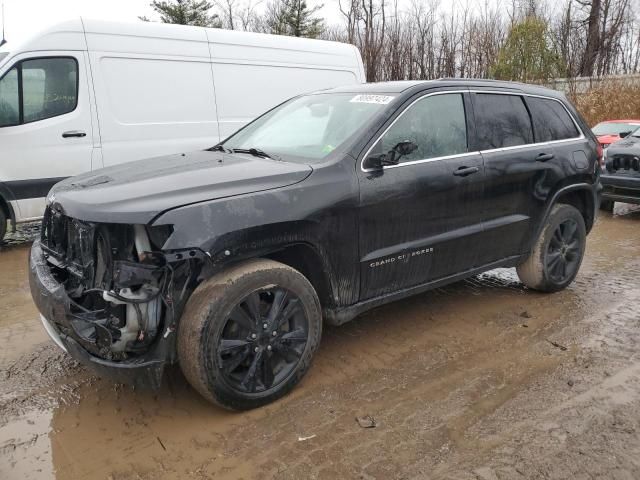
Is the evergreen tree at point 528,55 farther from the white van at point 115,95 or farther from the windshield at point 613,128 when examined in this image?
the white van at point 115,95

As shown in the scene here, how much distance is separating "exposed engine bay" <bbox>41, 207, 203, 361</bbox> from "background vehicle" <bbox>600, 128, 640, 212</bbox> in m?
7.04

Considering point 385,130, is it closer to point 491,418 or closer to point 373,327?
point 373,327

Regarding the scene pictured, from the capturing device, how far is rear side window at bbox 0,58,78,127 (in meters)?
6.01

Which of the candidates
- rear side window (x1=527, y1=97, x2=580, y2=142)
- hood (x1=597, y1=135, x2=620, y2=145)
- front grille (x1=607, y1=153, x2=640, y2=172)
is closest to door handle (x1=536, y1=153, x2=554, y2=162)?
rear side window (x1=527, y1=97, x2=580, y2=142)

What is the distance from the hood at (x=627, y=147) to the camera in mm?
8046

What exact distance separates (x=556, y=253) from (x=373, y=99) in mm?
2170

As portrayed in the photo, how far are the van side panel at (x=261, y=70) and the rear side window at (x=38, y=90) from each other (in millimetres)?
1844

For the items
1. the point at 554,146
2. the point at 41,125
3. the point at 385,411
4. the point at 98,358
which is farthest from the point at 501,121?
the point at 41,125

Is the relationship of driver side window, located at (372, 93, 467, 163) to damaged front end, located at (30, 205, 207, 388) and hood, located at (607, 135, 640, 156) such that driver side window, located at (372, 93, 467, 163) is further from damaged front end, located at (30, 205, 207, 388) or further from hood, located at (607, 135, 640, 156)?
hood, located at (607, 135, 640, 156)

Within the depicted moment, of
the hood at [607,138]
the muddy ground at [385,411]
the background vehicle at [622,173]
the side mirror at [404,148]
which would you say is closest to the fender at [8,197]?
the muddy ground at [385,411]

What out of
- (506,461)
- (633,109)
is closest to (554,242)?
(506,461)

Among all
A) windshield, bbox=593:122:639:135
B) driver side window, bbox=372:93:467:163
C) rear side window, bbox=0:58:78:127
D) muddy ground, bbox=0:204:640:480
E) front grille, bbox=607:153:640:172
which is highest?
rear side window, bbox=0:58:78:127

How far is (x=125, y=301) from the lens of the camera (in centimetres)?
261

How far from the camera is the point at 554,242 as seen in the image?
4625 millimetres
